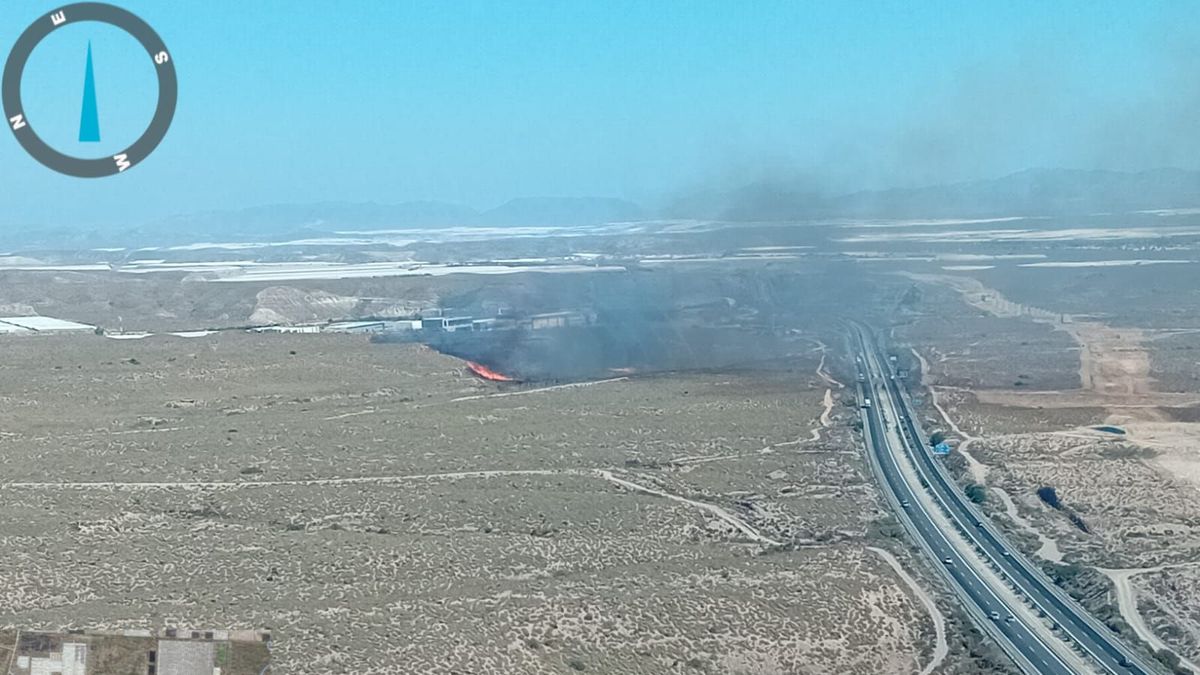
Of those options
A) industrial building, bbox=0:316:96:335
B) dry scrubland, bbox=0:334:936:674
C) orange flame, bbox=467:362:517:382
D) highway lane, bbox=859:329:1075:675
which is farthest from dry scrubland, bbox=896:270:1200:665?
industrial building, bbox=0:316:96:335

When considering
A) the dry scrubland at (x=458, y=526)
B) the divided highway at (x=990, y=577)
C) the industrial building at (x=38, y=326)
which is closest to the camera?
the dry scrubland at (x=458, y=526)

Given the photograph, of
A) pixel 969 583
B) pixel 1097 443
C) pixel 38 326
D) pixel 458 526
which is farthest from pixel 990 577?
pixel 38 326

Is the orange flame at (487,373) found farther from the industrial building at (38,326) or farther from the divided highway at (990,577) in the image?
the industrial building at (38,326)

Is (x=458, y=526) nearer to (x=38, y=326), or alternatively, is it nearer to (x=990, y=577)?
(x=990, y=577)

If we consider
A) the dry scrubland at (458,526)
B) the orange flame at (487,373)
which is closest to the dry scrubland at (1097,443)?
the dry scrubland at (458,526)

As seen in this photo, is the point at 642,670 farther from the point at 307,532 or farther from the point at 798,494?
the point at 798,494

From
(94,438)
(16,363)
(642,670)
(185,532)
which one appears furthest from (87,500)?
(16,363)
